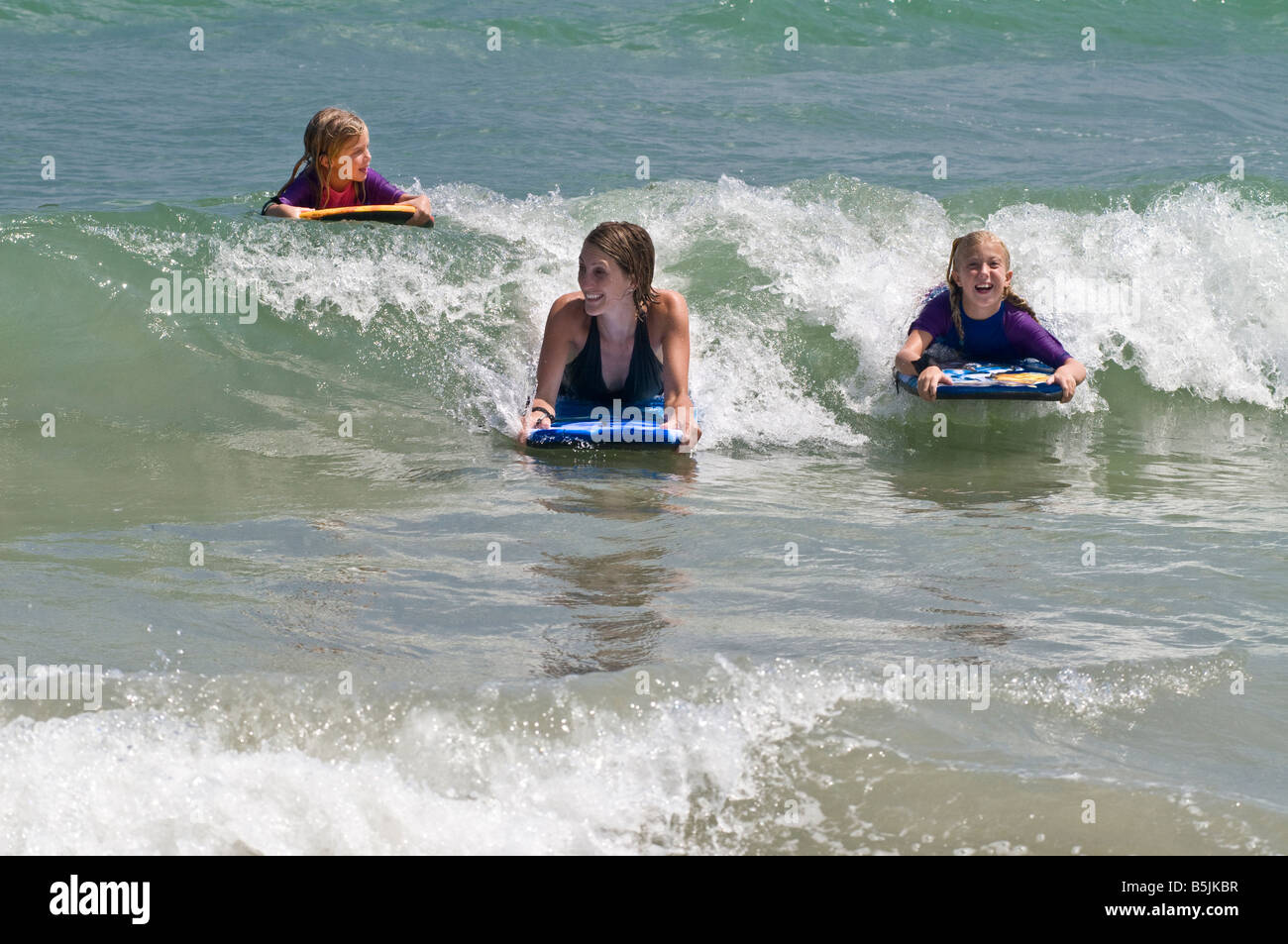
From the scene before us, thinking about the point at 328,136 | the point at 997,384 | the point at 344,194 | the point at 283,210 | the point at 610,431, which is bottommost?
the point at 610,431

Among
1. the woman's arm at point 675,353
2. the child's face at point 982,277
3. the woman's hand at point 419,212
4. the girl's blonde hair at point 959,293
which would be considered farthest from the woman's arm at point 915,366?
the woman's hand at point 419,212

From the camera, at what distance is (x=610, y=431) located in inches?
238

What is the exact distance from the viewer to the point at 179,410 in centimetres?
689

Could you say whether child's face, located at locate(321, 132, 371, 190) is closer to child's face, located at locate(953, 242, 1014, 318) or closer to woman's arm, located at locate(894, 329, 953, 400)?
woman's arm, located at locate(894, 329, 953, 400)

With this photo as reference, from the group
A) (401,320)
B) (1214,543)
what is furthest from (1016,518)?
(401,320)

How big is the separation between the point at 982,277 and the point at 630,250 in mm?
1914

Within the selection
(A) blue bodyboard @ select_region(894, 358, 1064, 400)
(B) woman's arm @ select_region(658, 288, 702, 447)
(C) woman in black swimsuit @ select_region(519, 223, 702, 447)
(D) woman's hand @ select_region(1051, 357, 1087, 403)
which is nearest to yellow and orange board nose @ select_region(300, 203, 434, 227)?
(C) woman in black swimsuit @ select_region(519, 223, 702, 447)

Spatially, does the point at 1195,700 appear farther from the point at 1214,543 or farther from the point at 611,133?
the point at 611,133

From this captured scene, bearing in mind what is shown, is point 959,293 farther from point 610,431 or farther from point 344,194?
point 344,194

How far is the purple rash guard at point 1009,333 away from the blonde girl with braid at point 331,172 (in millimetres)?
3148

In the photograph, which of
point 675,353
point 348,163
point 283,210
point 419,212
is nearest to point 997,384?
point 675,353

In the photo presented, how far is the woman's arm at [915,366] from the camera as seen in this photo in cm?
664
